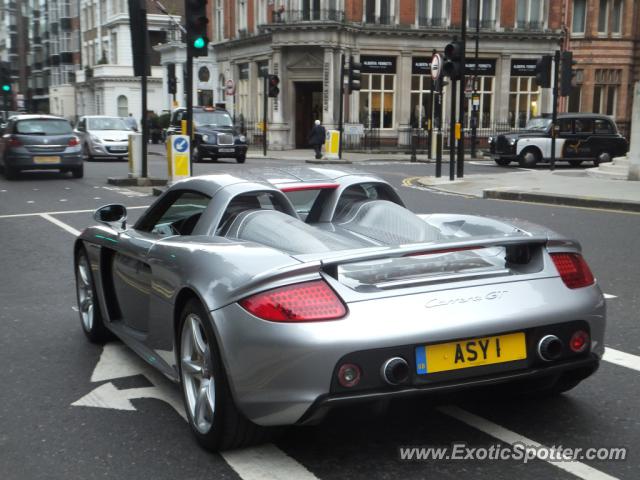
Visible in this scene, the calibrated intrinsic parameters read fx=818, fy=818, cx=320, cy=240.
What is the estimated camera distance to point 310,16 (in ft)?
136

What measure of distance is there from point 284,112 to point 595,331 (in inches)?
1570

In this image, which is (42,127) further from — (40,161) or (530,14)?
(530,14)

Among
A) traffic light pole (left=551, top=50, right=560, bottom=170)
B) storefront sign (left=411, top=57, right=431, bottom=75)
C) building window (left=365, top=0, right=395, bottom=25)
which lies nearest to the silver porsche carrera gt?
traffic light pole (left=551, top=50, right=560, bottom=170)

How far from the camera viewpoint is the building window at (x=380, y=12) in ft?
140

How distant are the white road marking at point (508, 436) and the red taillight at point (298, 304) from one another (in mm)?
1051

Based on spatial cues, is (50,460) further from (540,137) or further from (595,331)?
(540,137)

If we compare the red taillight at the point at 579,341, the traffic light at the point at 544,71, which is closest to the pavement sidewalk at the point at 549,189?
the traffic light at the point at 544,71

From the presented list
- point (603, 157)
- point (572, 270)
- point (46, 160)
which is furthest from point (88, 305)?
point (603, 157)

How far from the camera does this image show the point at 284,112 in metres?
42.7

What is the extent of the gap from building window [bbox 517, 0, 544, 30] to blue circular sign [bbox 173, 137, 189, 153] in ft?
108

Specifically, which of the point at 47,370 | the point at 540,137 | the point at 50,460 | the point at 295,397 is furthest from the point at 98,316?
the point at 540,137

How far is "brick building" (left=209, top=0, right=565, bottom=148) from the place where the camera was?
1626 inches

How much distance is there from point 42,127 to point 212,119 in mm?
9841

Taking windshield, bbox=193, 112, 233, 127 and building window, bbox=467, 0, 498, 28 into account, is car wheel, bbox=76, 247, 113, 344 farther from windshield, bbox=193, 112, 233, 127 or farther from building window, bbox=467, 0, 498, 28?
building window, bbox=467, 0, 498, 28
